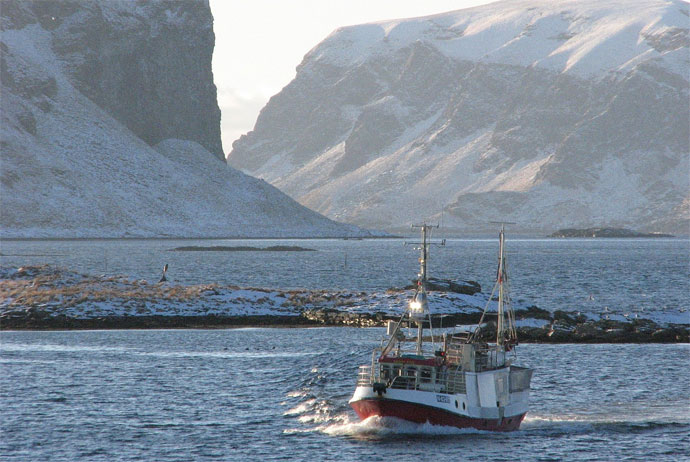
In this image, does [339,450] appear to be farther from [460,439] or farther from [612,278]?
[612,278]

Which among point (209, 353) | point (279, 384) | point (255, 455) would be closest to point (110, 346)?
point (209, 353)

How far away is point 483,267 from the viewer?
17775cm

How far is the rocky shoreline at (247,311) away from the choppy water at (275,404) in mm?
4642

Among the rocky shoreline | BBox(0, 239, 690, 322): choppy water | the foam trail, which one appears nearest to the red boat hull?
the foam trail

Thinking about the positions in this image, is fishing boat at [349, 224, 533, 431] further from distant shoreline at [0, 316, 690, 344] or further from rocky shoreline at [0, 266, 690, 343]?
rocky shoreline at [0, 266, 690, 343]

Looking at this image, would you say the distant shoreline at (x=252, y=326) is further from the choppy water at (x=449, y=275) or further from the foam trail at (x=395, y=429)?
the foam trail at (x=395, y=429)

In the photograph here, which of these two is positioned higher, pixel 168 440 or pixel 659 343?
pixel 659 343

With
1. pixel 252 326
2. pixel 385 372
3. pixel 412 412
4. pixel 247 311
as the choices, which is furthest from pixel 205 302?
pixel 412 412

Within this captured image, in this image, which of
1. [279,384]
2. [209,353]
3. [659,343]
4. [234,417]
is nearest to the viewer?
[234,417]

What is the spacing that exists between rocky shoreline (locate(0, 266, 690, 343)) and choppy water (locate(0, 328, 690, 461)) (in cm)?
464

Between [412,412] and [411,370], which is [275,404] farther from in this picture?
[411,370]

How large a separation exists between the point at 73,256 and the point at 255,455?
473 ft

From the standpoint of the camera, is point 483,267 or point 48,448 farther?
point 483,267

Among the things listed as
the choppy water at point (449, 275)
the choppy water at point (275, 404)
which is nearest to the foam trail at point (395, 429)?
the choppy water at point (275, 404)
